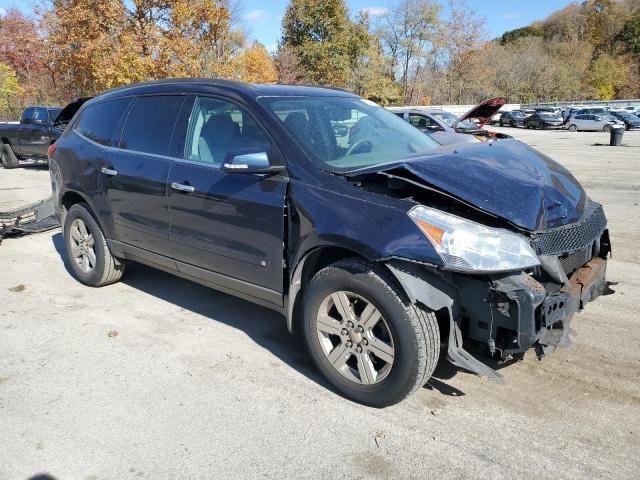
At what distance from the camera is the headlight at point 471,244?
2.69 metres

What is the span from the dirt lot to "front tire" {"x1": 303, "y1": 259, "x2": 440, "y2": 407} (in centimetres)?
18

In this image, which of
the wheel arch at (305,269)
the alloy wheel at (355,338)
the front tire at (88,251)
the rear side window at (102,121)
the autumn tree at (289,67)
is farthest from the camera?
the autumn tree at (289,67)

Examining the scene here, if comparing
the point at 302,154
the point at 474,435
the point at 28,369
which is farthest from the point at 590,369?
the point at 28,369

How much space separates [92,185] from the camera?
484 centimetres

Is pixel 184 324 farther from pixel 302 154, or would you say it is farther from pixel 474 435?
pixel 474 435

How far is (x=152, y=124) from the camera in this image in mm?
4336

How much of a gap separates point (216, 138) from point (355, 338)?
5.88 feet

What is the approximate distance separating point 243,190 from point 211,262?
0.67 m

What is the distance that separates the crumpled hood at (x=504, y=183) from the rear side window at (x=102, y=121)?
2669 mm

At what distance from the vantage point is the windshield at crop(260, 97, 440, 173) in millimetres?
3471

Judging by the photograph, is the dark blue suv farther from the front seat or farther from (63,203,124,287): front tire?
(63,203,124,287): front tire

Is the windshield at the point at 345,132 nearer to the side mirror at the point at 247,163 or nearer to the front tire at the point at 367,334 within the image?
the side mirror at the point at 247,163

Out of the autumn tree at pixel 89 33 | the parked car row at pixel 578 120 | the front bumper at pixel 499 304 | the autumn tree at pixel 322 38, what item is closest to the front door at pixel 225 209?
the front bumper at pixel 499 304

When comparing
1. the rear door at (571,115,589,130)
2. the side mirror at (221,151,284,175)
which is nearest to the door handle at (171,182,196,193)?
the side mirror at (221,151,284,175)
